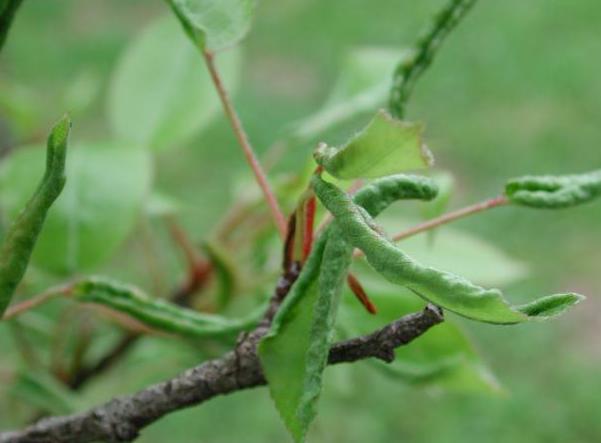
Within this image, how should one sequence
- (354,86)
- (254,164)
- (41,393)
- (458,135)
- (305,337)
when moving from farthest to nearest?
(458,135) < (354,86) < (41,393) < (254,164) < (305,337)

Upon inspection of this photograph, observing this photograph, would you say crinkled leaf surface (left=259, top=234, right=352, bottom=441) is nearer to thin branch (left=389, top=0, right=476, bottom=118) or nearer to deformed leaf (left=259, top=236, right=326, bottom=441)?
deformed leaf (left=259, top=236, right=326, bottom=441)

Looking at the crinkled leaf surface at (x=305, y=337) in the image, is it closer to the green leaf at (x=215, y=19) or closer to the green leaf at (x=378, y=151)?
the green leaf at (x=378, y=151)

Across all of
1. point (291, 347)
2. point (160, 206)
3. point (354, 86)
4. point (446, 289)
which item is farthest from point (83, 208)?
point (446, 289)

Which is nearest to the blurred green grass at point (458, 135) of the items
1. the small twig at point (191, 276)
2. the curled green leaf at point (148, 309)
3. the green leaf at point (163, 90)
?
the green leaf at point (163, 90)

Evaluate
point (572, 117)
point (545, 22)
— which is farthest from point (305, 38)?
point (572, 117)

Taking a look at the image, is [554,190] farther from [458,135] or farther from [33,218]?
[458,135]

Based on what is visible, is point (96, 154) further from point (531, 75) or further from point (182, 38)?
point (531, 75)
